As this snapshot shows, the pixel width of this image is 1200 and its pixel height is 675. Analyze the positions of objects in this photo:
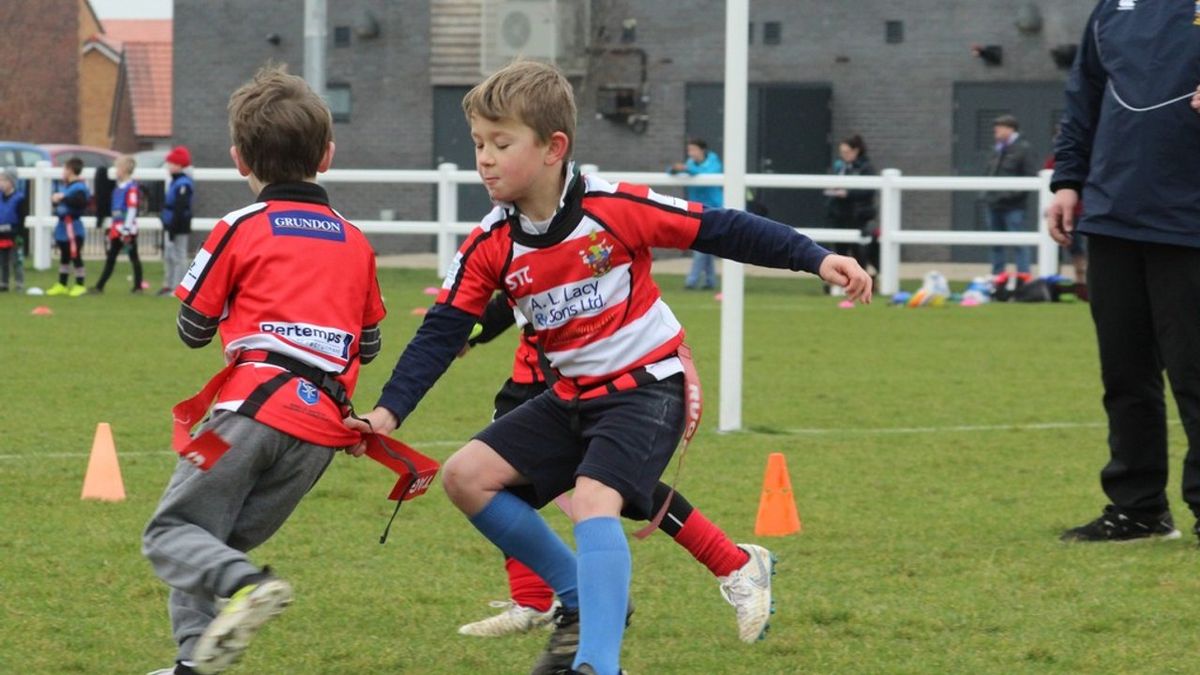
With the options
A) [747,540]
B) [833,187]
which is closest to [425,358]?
[747,540]

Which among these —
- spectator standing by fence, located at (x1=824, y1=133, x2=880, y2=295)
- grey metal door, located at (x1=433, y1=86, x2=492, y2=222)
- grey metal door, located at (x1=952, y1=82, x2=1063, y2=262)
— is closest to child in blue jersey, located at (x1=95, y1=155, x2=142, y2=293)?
spectator standing by fence, located at (x1=824, y1=133, x2=880, y2=295)

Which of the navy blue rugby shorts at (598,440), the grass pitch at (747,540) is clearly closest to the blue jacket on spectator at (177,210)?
the grass pitch at (747,540)

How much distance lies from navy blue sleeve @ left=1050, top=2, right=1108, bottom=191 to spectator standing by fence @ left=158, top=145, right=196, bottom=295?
51.0 feet

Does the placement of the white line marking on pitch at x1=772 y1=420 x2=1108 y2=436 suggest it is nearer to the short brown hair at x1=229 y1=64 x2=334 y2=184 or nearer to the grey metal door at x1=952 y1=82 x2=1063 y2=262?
the short brown hair at x1=229 y1=64 x2=334 y2=184

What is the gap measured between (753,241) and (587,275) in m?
0.43

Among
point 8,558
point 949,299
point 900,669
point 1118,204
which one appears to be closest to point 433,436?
point 8,558

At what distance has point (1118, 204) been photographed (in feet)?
22.0

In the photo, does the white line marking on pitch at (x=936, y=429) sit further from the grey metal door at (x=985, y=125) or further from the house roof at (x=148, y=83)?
the house roof at (x=148, y=83)

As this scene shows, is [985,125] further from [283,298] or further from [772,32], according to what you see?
[283,298]

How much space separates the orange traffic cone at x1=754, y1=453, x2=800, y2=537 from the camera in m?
7.06

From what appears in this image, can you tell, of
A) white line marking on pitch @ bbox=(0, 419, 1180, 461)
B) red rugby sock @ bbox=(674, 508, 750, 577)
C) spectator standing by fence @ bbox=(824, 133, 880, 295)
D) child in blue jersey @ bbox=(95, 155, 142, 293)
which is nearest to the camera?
red rugby sock @ bbox=(674, 508, 750, 577)

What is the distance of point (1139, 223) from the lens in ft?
21.9

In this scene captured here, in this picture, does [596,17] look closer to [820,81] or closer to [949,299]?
[820,81]

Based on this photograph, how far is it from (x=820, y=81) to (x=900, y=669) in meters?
27.6
